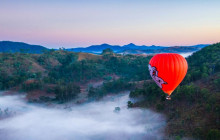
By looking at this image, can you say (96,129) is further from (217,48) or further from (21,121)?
(217,48)

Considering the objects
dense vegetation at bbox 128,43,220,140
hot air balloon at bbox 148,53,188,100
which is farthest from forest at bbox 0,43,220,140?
hot air balloon at bbox 148,53,188,100

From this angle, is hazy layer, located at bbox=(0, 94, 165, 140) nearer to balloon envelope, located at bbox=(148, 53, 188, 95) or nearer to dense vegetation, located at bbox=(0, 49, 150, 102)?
balloon envelope, located at bbox=(148, 53, 188, 95)

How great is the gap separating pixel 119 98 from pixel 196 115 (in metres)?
17.4

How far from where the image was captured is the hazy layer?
65.1ft

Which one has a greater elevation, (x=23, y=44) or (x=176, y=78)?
(x=23, y=44)

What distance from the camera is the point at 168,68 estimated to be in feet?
55.0

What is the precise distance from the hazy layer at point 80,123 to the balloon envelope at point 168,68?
5.88m

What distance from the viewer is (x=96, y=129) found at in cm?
2138

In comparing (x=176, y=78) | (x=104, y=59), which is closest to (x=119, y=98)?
(x=176, y=78)

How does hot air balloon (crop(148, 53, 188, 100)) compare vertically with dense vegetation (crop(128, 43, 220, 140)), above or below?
above

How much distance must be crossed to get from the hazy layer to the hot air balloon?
5.88 meters

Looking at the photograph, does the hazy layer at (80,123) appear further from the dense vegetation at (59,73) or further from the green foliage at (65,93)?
the dense vegetation at (59,73)

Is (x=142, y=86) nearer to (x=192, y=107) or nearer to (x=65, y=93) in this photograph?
(x=65, y=93)

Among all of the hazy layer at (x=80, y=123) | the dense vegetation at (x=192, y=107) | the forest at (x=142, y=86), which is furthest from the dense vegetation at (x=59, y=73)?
the dense vegetation at (x=192, y=107)
